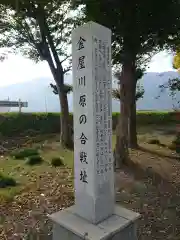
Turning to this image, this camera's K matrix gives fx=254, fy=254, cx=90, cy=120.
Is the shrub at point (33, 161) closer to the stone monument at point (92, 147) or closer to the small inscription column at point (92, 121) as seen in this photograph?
the stone monument at point (92, 147)

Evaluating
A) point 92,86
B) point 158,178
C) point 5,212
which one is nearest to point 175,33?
point 158,178

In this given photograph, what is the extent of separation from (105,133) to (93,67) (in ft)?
2.75

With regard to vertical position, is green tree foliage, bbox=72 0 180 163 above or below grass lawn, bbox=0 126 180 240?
above

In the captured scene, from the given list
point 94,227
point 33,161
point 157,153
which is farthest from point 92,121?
point 157,153

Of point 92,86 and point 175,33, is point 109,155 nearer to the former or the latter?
point 92,86

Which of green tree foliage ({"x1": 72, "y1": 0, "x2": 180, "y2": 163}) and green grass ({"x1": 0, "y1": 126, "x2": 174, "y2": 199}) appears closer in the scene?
green grass ({"x1": 0, "y1": 126, "x2": 174, "y2": 199})

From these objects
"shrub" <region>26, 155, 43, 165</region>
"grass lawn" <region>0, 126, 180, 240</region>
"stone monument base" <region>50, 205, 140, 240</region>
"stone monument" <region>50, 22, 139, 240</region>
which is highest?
"stone monument" <region>50, 22, 139, 240</region>

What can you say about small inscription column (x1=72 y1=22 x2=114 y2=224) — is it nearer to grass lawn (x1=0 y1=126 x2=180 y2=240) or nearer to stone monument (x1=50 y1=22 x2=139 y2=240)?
stone monument (x1=50 y1=22 x2=139 y2=240)

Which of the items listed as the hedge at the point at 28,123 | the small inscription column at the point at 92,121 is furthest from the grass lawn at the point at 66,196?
the hedge at the point at 28,123

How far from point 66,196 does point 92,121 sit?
3.08 meters

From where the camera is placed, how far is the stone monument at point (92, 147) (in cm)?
305

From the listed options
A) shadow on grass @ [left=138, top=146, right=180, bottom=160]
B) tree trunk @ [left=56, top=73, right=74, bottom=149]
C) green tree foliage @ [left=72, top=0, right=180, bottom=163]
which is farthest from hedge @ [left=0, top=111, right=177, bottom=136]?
green tree foliage @ [left=72, top=0, right=180, bottom=163]

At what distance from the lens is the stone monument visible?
3051mm

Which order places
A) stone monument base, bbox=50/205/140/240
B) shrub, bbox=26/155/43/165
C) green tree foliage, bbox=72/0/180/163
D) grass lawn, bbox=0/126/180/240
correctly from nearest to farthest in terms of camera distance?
stone monument base, bbox=50/205/140/240 < grass lawn, bbox=0/126/180/240 < green tree foliage, bbox=72/0/180/163 < shrub, bbox=26/155/43/165
